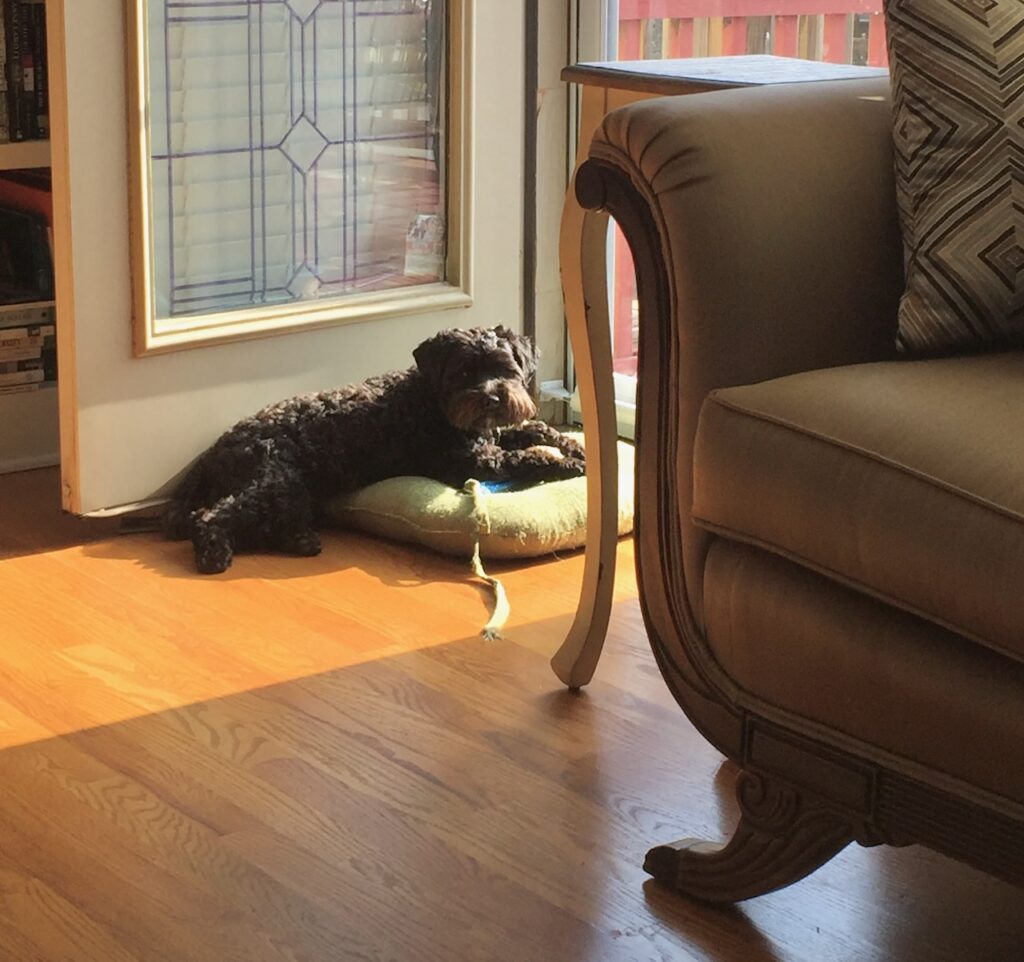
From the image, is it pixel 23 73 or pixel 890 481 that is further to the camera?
pixel 23 73

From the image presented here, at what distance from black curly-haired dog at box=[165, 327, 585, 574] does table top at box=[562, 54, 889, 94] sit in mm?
718

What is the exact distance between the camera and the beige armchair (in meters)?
1.24

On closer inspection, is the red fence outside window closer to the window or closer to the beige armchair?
the window

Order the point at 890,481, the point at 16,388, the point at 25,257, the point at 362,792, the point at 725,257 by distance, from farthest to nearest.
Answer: the point at 25,257
the point at 16,388
the point at 362,792
the point at 725,257
the point at 890,481

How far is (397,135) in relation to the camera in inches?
112

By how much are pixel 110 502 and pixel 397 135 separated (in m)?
0.81

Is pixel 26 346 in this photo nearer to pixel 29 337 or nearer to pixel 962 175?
pixel 29 337

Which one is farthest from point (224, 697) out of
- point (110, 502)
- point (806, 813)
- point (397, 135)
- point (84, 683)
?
point (397, 135)

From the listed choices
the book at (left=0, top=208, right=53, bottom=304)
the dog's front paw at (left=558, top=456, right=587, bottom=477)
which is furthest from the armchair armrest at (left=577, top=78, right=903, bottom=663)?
the book at (left=0, top=208, right=53, bottom=304)

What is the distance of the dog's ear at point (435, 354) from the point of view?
2.58m

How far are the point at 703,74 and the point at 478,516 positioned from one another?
32.7 inches

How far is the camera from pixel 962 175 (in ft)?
4.99

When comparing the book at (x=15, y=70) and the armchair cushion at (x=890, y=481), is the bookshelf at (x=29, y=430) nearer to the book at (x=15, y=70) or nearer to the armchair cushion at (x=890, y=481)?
the book at (x=15, y=70)

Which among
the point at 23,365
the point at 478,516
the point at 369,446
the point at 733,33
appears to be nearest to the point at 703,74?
the point at 478,516
